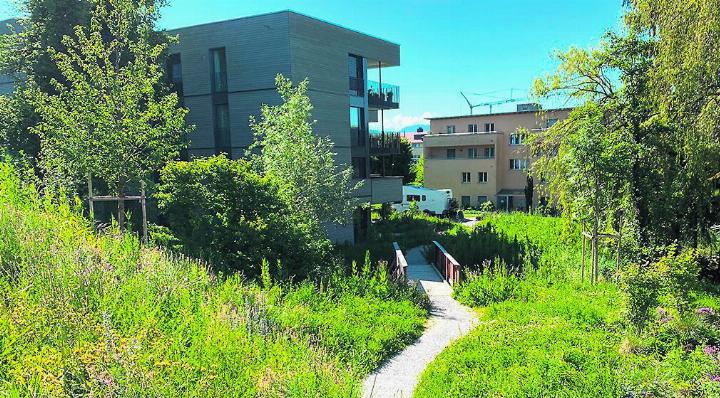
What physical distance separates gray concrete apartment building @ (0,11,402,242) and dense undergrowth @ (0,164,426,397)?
1192 cm

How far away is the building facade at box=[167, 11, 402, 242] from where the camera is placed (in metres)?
17.9

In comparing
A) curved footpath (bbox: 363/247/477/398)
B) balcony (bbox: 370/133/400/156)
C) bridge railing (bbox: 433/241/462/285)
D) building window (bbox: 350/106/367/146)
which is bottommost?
curved footpath (bbox: 363/247/477/398)

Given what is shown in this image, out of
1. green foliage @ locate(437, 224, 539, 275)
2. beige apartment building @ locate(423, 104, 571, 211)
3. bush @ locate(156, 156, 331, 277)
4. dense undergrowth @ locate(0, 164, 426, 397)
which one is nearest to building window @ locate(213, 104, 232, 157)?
bush @ locate(156, 156, 331, 277)

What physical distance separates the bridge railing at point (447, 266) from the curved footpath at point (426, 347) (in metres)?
0.31

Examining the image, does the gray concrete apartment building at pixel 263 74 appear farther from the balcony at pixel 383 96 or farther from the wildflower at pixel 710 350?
the wildflower at pixel 710 350

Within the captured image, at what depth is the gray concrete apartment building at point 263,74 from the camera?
17953mm

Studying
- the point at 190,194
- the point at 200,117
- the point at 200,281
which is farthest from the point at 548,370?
the point at 200,117

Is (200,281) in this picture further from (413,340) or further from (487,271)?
(487,271)

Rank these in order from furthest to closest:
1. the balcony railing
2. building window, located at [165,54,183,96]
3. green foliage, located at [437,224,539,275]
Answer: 1. building window, located at [165,54,183,96]
2. the balcony railing
3. green foliage, located at [437,224,539,275]

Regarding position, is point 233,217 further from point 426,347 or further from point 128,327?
point 128,327

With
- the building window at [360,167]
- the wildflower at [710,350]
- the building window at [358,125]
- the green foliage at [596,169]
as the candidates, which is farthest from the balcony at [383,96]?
the wildflower at [710,350]

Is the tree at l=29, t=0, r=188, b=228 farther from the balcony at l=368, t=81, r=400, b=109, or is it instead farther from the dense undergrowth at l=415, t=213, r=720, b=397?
the balcony at l=368, t=81, r=400, b=109

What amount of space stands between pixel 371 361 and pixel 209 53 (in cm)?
1650

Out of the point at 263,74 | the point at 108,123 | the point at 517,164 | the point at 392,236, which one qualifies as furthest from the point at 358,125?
the point at 517,164
